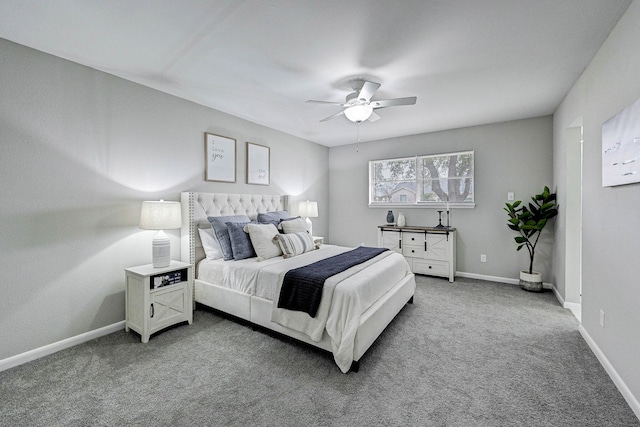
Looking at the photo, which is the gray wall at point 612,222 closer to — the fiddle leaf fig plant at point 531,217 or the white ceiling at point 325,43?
the white ceiling at point 325,43

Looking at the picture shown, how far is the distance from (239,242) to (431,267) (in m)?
3.26

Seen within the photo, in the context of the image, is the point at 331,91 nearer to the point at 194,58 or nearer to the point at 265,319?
the point at 194,58

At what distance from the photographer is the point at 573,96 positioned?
9.85 ft

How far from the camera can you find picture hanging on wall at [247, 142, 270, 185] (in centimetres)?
424

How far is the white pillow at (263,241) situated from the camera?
314 cm

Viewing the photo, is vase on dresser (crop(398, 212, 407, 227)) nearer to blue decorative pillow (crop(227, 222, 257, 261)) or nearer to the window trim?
the window trim

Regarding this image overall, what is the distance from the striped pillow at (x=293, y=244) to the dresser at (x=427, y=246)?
206 centimetres

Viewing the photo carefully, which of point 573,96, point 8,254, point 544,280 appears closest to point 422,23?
point 573,96

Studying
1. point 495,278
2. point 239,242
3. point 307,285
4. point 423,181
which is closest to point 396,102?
point 307,285

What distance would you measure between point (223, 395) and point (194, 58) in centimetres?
277

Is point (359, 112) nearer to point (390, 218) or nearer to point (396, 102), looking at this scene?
point (396, 102)

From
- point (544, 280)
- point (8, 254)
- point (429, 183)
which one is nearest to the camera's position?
point (8, 254)

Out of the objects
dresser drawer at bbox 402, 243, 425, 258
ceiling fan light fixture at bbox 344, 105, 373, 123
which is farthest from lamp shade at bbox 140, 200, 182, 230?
dresser drawer at bbox 402, 243, 425, 258

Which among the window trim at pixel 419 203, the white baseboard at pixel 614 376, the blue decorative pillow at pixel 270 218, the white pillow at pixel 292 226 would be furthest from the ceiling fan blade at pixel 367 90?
the white baseboard at pixel 614 376
